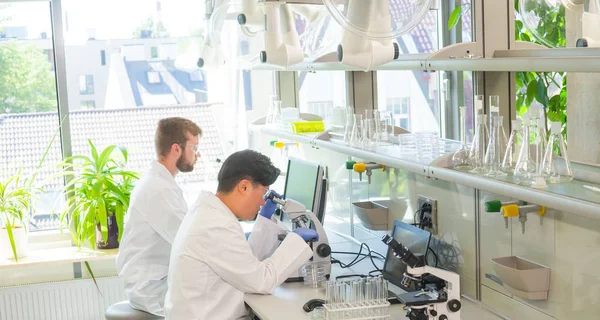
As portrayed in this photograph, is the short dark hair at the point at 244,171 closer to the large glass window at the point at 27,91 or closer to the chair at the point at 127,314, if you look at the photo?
the chair at the point at 127,314

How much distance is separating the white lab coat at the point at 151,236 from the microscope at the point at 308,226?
Answer: 1.91 feet

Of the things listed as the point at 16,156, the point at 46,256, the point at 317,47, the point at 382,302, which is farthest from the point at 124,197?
the point at 382,302

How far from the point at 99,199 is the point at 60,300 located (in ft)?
2.49

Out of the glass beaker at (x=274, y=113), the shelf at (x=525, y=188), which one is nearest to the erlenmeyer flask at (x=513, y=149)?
the shelf at (x=525, y=188)

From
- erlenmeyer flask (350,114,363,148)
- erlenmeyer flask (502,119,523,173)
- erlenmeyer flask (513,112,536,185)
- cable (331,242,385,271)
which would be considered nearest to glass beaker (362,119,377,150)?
erlenmeyer flask (350,114,363,148)

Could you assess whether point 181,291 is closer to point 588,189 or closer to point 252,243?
point 252,243

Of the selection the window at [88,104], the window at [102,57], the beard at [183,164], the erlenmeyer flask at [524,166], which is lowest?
the beard at [183,164]

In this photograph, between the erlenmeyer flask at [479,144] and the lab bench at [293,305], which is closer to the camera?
the erlenmeyer flask at [479,144]

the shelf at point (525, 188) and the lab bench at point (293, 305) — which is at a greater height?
the shelf at point (525, 188)

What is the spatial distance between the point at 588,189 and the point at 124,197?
130 inches

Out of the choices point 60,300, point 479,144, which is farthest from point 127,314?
point 479,144

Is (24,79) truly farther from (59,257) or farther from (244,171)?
(244,171)

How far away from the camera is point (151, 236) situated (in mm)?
3453

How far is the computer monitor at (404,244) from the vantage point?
2.72m
